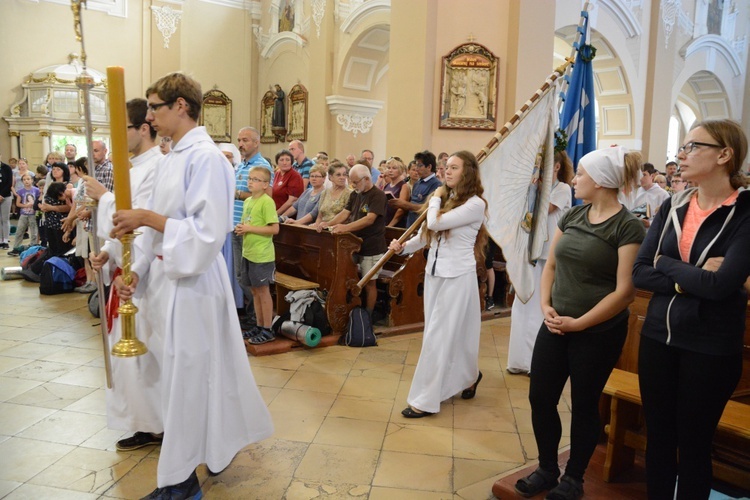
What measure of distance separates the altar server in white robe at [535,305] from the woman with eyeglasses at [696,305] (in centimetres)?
204

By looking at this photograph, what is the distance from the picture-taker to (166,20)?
16844 millimetres

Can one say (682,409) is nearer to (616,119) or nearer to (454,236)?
(454,236)

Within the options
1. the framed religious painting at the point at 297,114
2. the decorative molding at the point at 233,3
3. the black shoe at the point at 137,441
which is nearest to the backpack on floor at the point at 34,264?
the black shoe at the point at 137,441

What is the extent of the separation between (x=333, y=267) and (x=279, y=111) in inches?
459

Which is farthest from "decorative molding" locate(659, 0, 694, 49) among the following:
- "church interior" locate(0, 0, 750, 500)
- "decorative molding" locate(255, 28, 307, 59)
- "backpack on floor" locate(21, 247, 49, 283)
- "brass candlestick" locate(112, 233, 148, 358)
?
"brass candlestick" locate(112, 233, 148, 358)

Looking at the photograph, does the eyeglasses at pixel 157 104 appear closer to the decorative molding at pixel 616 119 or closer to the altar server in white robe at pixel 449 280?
the altar server in white robe at pixel 449 280

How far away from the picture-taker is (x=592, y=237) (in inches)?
102

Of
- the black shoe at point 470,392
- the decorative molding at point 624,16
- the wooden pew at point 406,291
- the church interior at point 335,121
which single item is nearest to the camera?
the church interior at point 335,121

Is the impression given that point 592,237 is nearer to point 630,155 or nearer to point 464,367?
point 630,155

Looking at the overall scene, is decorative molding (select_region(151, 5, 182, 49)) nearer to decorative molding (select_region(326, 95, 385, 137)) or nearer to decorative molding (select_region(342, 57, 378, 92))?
decorative molding (select_region(326, 95, 385, 137))

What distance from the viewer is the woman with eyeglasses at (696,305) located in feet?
7.08

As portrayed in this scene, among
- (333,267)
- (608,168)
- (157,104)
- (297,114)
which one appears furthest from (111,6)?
(608,168)

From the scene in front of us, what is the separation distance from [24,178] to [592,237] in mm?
10806

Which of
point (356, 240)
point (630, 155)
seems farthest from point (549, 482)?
point (356, 240)
